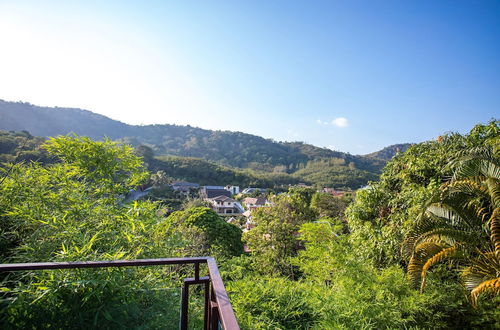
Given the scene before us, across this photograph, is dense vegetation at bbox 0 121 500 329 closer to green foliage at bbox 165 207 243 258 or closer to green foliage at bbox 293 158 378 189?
green foliage at bbox 165 207 243 258

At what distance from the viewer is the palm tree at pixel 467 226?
2.82 m

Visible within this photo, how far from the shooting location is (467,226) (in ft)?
10.9

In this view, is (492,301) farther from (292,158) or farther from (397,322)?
(292,158)

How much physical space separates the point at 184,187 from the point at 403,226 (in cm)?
3309

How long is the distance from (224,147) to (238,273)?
215 feet

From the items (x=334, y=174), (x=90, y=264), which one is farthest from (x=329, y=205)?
(x=334, y=174)

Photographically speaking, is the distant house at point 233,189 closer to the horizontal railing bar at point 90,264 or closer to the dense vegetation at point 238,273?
the dense vegetation at point 238,273

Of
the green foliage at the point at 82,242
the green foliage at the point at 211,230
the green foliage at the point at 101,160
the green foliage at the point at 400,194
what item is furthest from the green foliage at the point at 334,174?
the green foliage at the point at 82,242

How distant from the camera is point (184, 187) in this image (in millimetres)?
34875

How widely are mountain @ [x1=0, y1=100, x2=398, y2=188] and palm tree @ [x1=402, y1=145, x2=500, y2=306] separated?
140 ft

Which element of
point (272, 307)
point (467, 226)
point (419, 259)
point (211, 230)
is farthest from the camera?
point (211, 230)

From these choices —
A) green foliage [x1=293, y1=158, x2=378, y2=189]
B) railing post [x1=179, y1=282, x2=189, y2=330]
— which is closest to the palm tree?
railing post [x1=179, y1=282, x2=189, y2=330]

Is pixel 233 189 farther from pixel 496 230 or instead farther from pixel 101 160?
pixel 496 230

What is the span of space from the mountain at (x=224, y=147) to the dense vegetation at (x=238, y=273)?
42502 millimetres
